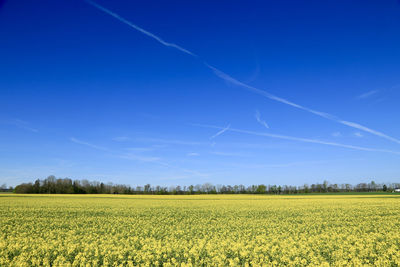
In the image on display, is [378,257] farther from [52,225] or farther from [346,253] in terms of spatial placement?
[52,225]

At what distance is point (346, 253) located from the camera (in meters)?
11.8

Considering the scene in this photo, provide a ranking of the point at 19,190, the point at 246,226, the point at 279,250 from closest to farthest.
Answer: the point at 279,250
the point at 246,226
the point at 19,190

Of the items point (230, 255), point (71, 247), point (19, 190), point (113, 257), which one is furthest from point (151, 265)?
point (19, 190)

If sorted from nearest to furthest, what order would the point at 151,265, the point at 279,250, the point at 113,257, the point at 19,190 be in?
the point at 151,265, the point at 113,257, the point at 279,250, the point at 19,190

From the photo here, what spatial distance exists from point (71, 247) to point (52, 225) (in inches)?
415

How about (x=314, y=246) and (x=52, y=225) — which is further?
(x=52, y=225)

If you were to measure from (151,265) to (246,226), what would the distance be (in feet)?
37.7

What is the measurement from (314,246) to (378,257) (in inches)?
106

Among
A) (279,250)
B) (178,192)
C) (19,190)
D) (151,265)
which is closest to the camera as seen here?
(151,265)

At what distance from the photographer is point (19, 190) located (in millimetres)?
122625

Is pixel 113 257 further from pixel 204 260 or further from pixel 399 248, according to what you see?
pixel 399 248

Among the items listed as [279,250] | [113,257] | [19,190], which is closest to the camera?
[113,257]

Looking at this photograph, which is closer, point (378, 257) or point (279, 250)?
point (378, 257)

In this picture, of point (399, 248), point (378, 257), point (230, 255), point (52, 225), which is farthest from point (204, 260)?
point (52, 225)
